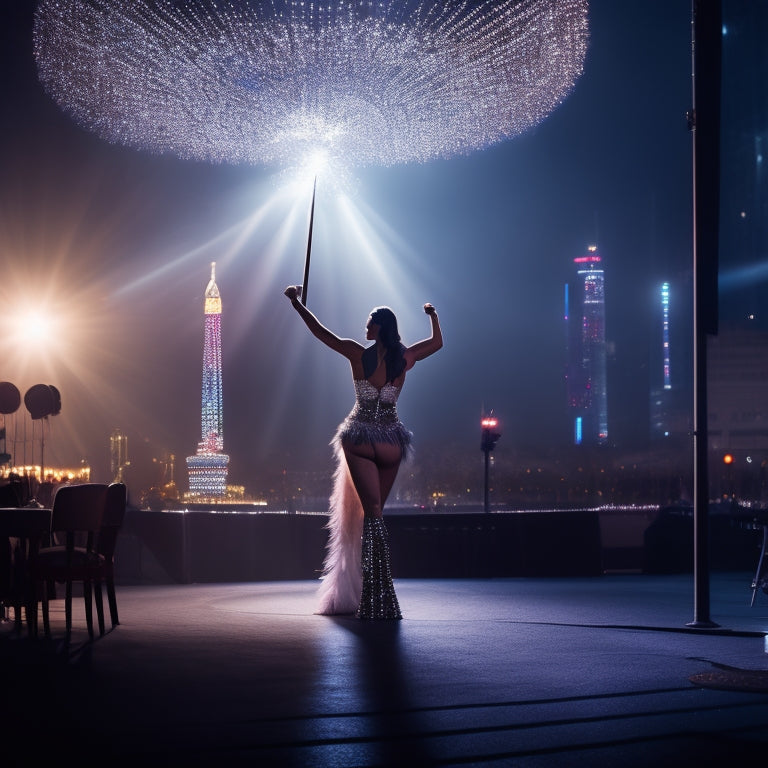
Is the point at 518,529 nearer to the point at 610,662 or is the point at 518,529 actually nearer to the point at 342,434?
the point at 342,434

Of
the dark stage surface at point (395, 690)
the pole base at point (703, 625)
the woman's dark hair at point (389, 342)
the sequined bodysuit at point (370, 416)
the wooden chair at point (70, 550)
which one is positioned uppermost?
the woman's dark hair at point (389, 342)

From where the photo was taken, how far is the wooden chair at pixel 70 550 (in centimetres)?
902

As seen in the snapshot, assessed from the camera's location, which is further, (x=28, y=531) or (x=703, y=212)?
(x=703, y=212)

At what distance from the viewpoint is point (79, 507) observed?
371 inches

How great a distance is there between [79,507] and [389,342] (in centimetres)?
291

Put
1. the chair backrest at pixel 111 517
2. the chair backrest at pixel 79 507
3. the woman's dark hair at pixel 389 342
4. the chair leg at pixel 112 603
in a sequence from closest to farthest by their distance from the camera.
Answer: the chair backrest at pixel 79 507 < the chair leg at pixel 112 603 < the chair backrest at pixel 111 517 < the woman's dark hair at pixel 389 342

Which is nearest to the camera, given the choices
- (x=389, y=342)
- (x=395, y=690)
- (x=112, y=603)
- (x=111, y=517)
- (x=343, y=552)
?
(x=395, y=690)

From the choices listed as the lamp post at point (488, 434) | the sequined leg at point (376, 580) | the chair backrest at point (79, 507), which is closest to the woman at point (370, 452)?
the sequined leg at point (376, 580)

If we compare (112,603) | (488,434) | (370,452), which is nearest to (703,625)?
(370,452)

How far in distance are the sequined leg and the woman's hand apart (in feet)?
6.60

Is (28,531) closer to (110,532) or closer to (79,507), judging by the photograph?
(79,507)

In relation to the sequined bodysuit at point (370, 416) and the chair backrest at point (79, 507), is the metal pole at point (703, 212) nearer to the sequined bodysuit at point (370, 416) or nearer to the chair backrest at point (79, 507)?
the sequined bodysuit at point (370, 416)

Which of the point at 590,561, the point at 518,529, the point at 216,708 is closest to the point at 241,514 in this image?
the point at 518,529

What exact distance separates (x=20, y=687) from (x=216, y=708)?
1.26m
